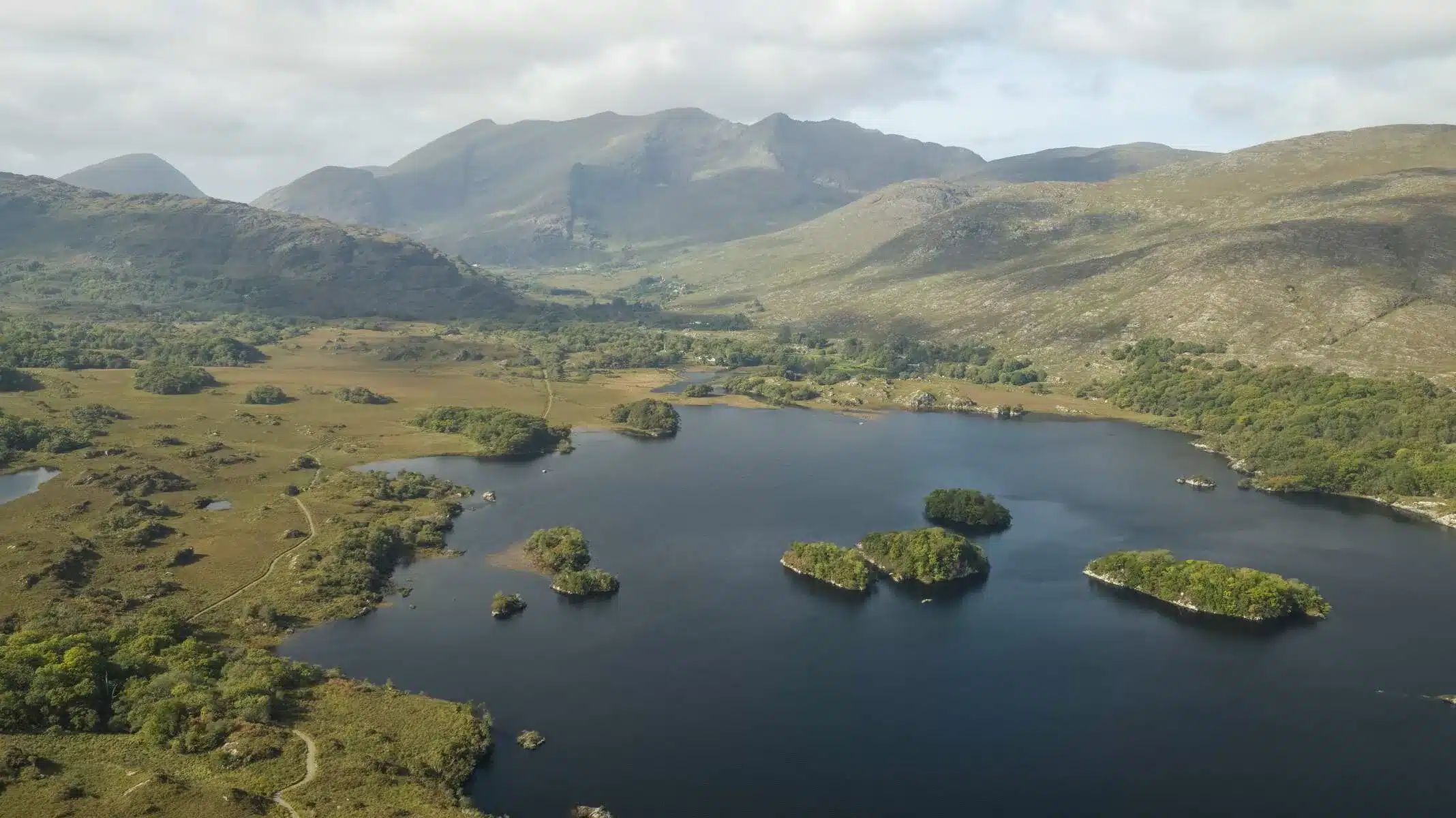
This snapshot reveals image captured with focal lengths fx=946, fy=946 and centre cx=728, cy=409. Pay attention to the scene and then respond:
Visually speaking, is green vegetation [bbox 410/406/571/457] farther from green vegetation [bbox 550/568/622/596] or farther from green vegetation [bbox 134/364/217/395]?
green vegetation [bbox 550/568/622/596]

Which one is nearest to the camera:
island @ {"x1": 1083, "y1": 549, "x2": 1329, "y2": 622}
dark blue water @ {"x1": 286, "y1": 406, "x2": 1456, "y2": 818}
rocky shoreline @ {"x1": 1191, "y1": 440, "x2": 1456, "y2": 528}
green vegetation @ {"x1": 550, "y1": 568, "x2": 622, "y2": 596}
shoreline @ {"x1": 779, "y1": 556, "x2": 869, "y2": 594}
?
dark blue water @ {"x1": 286, "y1": 406, "x2": 1456, "y2": 818}

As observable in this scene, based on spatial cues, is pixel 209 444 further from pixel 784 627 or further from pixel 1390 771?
pixel 1390 771

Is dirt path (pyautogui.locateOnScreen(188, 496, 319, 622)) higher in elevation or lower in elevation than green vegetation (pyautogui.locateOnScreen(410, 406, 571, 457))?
lower

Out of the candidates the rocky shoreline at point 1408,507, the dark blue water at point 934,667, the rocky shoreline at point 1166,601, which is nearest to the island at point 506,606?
the dark blue water at point 934,667

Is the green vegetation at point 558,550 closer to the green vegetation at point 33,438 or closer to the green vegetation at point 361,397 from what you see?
the green vegetation at point 33,438

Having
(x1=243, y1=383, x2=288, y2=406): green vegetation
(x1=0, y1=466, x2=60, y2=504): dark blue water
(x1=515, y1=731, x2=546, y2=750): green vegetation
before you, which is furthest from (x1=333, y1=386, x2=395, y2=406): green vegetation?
(x1=515, y1=731, x2=546, y2=750): green vegetation
